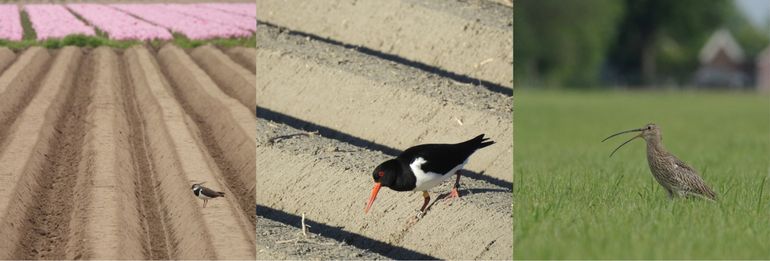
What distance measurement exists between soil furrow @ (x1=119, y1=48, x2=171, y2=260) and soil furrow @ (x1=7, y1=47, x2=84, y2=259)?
2.18 ft

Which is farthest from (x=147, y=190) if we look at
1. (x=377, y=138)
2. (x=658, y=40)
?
(x=658, y=40)

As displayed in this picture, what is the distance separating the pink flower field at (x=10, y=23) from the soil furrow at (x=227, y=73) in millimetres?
3454

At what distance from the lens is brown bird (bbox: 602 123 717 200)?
5941mm

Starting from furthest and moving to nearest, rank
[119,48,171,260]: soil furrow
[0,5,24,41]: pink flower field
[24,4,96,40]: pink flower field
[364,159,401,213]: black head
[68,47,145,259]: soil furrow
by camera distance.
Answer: [24,4,96,40]: pink flower field, [0,5,24,41]: pink flower field, [119,48,171,260]: soil furrow, [68,47,145,259]: soil furrow, [364,159,401,213]: black head

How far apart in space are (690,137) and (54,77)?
12.8 m

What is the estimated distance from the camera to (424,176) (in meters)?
4.85

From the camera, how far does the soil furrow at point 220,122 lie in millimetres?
9703

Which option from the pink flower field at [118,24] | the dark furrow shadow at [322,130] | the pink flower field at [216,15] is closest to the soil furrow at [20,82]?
the pink flower field at [118,24]

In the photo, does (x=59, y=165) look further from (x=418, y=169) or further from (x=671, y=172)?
(x=671, y=172)

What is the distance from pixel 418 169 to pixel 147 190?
555 cm

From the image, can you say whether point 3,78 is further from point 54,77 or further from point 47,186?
point 47,186

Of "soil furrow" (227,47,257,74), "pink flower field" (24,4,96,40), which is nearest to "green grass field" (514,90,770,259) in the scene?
"pink flower field" (24,4,96,40)

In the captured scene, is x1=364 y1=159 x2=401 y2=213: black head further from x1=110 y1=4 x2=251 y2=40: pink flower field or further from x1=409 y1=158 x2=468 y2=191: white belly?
x1=110 y1=4 x2=251 y2=40: pink flower field

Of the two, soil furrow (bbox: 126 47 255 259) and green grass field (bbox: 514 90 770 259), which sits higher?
green grass field (bbox: 514 90 770 259)
